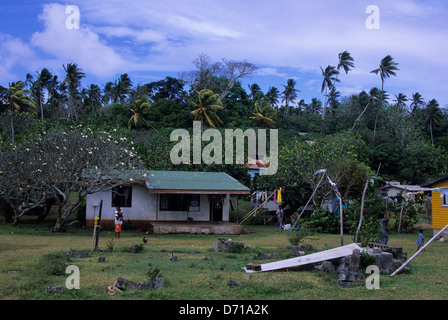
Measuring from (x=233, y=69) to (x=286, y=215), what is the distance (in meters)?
38.0

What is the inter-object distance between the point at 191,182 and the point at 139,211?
10.8 feet

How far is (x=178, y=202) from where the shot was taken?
79.0 feet

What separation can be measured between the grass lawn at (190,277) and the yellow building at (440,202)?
16.8 feet

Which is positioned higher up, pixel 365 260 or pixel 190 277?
pixel 365 260

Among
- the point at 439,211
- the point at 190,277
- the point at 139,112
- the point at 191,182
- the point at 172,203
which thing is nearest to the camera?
the point at 190,277

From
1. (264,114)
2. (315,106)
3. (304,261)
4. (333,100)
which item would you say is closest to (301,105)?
(315,106)

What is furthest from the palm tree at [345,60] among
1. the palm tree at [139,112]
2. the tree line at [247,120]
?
the palm tree at [139,112]

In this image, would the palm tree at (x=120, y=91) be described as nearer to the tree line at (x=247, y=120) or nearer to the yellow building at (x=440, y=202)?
the tree line at (x=247, y=120)

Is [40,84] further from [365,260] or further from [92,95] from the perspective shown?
[365,260]

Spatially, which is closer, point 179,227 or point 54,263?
point 54,263

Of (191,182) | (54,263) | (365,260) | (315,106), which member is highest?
(315,106)

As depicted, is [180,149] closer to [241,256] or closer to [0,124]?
[0,124]

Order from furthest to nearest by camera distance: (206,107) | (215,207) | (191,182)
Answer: (206,107), (215,207), (191,182)

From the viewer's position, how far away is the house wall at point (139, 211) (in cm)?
2288
